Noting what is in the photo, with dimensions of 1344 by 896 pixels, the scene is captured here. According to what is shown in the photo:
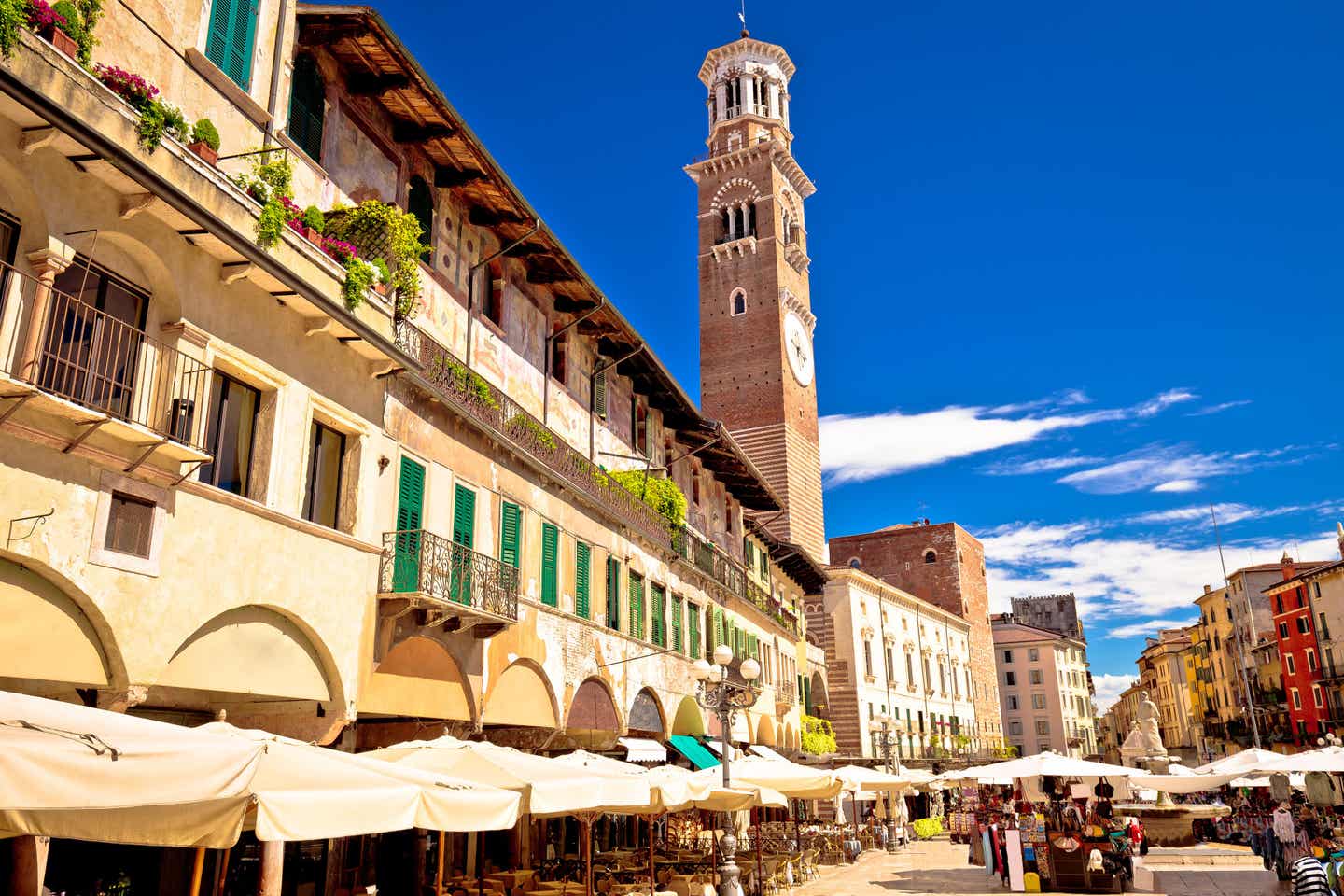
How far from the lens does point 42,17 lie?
9195mm

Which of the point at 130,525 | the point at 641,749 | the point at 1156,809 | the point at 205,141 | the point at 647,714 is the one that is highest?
the point at 205,141

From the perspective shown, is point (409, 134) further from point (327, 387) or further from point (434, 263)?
point (327, 387)

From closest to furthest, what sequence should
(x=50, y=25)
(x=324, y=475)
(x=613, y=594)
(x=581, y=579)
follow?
(x=50, y=25) → (x=324, y=475) → (x=581, y=579) → (x=613, y=594)

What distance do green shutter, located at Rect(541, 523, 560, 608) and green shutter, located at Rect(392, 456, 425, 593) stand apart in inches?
161

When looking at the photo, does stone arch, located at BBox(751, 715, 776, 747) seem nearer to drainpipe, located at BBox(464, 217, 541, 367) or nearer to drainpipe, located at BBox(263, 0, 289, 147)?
drainpipe, located at BBox(464, 217, 541, 367)

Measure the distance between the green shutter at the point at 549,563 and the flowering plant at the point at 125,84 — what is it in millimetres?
10360

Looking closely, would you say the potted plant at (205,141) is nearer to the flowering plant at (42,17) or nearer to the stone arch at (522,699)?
the flowering plant at (42,17)

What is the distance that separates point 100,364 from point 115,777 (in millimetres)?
5917

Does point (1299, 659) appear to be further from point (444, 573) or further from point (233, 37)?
point (233, 37)

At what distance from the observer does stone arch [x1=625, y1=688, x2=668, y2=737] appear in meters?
22.6

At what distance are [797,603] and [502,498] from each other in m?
31.5

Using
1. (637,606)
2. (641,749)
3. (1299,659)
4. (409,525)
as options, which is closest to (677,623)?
(637,606)

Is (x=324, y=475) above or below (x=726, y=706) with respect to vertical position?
above

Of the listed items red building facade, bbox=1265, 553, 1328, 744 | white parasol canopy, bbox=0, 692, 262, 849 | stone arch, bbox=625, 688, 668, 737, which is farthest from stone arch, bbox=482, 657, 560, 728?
red building facade, bbox=1265, 553, 1328, 744
